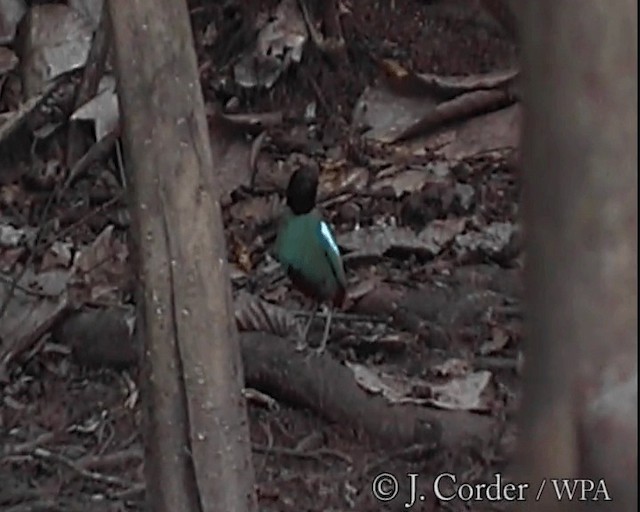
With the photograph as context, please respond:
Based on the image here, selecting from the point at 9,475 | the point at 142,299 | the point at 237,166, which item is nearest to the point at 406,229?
the point at 237,166

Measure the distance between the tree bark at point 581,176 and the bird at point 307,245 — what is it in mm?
3504

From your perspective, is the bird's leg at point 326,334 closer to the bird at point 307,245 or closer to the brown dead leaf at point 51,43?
the bird at point 307,245

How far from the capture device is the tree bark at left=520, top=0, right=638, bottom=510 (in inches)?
40.6

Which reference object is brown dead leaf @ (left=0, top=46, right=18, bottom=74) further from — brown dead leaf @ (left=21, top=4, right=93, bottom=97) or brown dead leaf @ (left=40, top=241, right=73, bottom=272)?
brown dead leaf @ (left=40, top=241, right=73, bottom=272)

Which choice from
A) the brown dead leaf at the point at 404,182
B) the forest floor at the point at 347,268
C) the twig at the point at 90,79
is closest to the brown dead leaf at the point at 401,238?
the forest floor at the point at 347,268

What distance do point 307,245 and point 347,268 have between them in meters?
0.85

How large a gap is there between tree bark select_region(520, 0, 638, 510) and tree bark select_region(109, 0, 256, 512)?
1694 millimetres

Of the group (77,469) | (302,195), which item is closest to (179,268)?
(77,469)

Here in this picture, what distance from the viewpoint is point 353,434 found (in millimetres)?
4266

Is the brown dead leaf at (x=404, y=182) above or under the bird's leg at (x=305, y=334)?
under

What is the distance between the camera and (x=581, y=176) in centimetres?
104

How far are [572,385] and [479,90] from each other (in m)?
5.35

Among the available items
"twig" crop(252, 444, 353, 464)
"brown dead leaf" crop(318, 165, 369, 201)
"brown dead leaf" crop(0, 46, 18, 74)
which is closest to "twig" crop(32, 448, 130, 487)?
"twig" crop(252, 444, 353, 464)

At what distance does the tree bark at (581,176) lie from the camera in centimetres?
103
